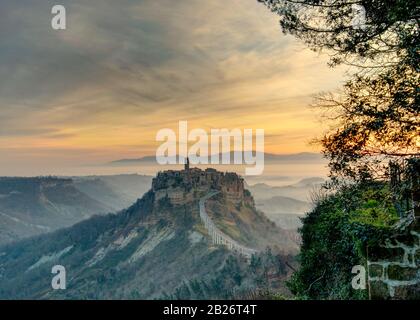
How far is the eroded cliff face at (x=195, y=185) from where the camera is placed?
121 m

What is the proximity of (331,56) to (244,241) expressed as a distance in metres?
99.4

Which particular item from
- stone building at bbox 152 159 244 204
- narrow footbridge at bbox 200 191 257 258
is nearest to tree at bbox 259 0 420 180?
narrow footbridge at bbox 200 191 257 258

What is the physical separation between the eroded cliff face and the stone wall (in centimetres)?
11221

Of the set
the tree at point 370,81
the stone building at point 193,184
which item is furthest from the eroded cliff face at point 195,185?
the tree at point 370,81

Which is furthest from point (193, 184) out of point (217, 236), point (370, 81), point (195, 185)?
point (370, 81)

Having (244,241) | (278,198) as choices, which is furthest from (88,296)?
(278,198)

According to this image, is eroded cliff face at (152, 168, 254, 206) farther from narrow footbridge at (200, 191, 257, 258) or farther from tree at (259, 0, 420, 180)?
tree at (259, 0, 420, 180)

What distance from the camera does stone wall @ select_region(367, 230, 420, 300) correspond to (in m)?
5.98

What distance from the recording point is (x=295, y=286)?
1325cm

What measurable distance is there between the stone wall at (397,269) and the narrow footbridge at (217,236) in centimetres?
7466

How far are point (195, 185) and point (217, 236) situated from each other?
2607 centimetres

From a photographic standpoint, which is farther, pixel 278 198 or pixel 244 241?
pixel 278 198

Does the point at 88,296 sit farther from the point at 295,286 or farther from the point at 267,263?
the point at 295,286

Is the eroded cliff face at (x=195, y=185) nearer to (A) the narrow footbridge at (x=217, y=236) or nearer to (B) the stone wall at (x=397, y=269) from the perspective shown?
(A) the narrow footbridge at (x=217, y=236)
